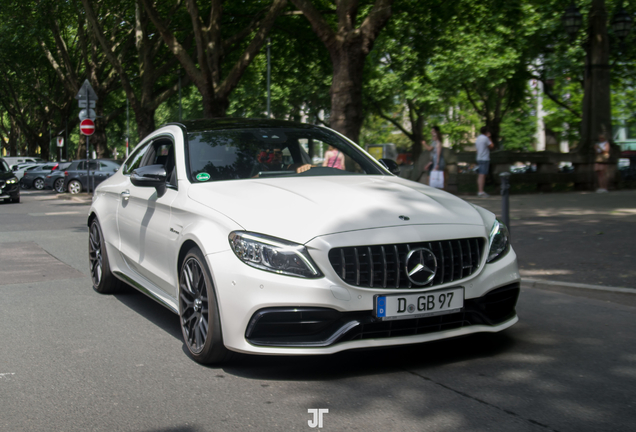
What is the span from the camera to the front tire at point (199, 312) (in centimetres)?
425

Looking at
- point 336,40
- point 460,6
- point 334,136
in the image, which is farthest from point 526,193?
point 334,136

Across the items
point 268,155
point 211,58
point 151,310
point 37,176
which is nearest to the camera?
point 268,155

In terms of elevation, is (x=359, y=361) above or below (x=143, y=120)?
below

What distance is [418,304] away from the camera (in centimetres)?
405

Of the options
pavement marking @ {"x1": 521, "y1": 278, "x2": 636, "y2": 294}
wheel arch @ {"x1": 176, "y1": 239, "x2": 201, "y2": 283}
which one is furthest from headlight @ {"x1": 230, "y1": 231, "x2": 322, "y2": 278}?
pavement marking @ {"x1": 521, "y1": 278, "x2": 636, "y2": 294}

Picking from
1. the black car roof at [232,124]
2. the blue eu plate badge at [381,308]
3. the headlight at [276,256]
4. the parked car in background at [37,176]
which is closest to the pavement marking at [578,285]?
the black car roof at [232,124]

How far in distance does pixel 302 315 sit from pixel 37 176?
A: 3823cm

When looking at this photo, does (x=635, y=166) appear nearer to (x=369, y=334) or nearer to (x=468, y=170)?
(x=468, y=170)

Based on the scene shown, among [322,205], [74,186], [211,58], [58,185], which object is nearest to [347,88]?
[322,205]

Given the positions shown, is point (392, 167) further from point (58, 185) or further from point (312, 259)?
point (58, 185)

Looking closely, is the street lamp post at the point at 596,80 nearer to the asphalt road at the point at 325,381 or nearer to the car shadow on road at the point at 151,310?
the asphalt road at the point at 325,381

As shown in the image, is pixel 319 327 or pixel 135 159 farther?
pixel 135 159

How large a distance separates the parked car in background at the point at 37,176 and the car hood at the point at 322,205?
1437 inches

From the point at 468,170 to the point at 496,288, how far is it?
18.6 metres
